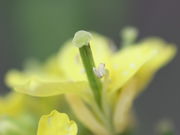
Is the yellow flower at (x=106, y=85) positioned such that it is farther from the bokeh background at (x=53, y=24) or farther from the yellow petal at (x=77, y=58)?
the bokeh background at (x=53, y=24)

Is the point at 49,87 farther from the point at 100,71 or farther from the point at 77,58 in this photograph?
the point at 77,58

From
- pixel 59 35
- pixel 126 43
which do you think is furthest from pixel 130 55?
pixel 59 35

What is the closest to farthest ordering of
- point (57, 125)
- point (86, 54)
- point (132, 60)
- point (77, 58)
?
point (57, 125) < point (86, 54) < point (132, 60) < point (77, 58)

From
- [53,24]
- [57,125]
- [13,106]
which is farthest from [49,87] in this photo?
[53,24]

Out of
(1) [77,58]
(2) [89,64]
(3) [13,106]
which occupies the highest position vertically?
(2) [89,64]

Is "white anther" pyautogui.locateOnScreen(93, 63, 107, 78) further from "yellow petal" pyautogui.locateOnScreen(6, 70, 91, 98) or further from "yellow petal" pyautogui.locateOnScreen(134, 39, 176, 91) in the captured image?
"yellow petal" pyautogui.locateOnScreen(134, 39, 176, 91)

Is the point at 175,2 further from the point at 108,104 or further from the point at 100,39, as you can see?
the point at 108,104

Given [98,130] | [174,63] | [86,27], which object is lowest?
[174,63]
